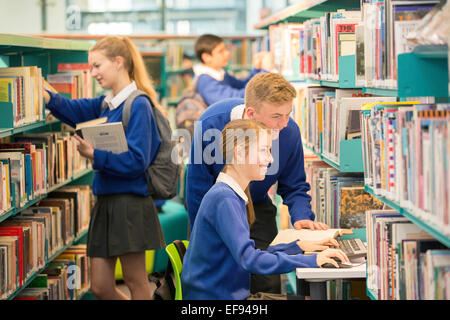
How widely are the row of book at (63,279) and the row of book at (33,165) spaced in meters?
0.53

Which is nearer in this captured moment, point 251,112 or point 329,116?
point 251,112

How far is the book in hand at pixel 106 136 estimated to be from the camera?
11.4 ft

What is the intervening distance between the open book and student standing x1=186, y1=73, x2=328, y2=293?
6cm

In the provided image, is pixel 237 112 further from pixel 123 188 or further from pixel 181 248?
pixel 123 188

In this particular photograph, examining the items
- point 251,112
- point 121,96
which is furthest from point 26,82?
point 251,112

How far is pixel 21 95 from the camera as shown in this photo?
11.1ft

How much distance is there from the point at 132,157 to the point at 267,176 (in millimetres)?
775

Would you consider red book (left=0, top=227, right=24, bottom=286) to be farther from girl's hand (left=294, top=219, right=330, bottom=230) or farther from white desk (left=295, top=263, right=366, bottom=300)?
white desk (left=295, top=263, right=366, bottom=300)

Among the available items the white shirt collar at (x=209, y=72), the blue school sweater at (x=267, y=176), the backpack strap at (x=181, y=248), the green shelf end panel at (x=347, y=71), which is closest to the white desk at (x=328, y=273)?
the backpack strap at (x=181, y=248)

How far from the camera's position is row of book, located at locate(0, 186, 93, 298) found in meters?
3.23

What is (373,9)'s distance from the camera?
95.0 inches

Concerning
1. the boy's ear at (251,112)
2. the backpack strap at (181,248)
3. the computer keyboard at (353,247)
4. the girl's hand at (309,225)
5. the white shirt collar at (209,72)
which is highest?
the white shirt collar at (209,72)

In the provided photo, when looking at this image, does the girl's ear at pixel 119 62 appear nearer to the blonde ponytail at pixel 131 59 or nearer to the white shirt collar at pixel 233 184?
the blonde ponytail at pixel 131 59
